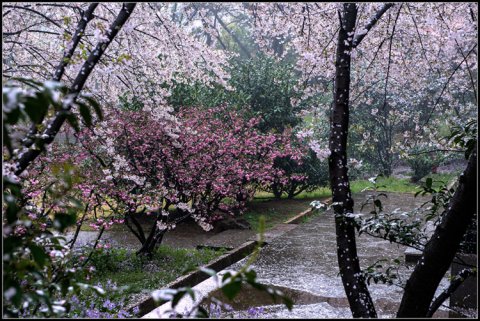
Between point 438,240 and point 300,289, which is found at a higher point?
point 438,240

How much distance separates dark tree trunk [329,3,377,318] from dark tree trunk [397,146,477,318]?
0.34 m

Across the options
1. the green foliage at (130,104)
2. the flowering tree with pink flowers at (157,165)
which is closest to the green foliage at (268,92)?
the green foliage at (130,104)

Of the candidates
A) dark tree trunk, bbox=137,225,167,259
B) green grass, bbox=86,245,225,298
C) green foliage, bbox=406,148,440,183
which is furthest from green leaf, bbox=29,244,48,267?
green foliage, bbox=406,148,440,183

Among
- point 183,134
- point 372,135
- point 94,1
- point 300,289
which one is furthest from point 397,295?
point 372,135

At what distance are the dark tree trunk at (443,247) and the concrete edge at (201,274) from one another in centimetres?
237

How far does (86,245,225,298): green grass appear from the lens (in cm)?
440

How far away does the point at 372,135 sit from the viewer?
12.9 metres

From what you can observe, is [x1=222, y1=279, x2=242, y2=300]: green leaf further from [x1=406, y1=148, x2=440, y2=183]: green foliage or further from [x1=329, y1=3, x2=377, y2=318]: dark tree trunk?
[x1=406, y1=148, x2=440, y2=183]: green foliage

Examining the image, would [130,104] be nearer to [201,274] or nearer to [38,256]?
[201,274]

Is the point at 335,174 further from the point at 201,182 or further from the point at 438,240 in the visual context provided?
the point at 201,182

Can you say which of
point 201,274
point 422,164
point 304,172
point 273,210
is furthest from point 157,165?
point 422,164

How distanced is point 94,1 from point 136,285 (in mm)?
2845

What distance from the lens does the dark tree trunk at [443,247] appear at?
1.57m

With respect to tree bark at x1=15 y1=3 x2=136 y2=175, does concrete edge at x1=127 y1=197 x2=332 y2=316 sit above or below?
below
